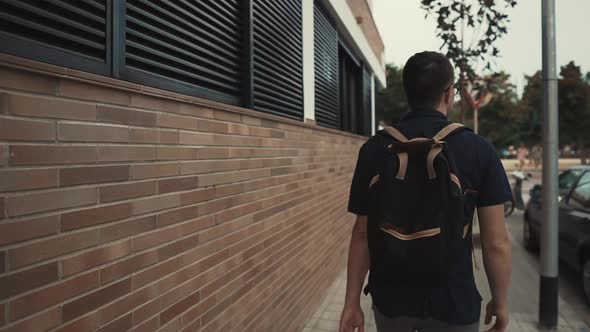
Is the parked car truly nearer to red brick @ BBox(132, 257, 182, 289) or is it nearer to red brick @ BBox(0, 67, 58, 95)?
red brick @ BBox(132, 257, 182, 289)

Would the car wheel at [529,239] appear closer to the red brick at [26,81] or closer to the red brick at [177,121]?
the red brick at [177,121]

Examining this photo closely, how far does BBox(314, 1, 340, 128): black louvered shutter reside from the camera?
5.49m

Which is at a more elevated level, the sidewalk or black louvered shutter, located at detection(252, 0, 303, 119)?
black louvered shutter, located at detection(252, 0, 303, 119)

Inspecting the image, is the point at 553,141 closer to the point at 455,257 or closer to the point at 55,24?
the point at 455,257

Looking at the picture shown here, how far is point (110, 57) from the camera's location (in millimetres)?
1699

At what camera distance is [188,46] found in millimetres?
2340

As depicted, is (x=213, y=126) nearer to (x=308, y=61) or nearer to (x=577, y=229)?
(x=308, y=61)

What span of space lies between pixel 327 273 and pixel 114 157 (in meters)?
3.88

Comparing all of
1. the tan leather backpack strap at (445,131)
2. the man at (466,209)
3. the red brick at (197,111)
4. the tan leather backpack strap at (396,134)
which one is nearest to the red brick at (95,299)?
the red brick at (197,111)

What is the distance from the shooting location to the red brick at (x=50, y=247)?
3.87 feet

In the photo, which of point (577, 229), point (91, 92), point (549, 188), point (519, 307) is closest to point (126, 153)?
point (91, 92)

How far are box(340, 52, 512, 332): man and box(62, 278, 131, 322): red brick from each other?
0.93 metres

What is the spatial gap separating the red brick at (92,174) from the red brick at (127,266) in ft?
1.04

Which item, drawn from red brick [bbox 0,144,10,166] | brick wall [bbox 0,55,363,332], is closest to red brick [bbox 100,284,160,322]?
brick wall [bbox 0,55,363,332]
